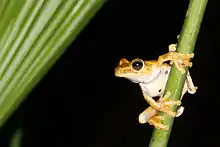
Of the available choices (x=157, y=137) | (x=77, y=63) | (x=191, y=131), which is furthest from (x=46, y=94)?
(x=157, y=137)

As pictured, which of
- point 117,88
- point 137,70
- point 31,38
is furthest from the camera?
point 117,88

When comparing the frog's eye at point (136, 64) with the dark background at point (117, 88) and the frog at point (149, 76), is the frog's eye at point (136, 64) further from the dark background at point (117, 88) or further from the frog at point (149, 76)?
the dark background at point (117, 88)

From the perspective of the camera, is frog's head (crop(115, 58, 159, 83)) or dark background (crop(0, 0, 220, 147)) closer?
frog's head (crop(115, 58, 159, 83))

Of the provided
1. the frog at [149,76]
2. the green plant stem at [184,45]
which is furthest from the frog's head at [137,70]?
the green plant stem at [184,45]

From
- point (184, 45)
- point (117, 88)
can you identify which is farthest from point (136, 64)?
point (117, 88)

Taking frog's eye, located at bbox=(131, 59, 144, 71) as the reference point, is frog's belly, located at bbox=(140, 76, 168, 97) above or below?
below

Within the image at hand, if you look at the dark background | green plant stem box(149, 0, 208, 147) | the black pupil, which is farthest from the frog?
the dark background

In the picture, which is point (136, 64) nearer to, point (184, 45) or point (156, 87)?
point (156, 87)

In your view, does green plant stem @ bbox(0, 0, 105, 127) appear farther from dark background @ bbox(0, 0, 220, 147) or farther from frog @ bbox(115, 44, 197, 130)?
dark background @ bbox(0, 0, 220, 147)
